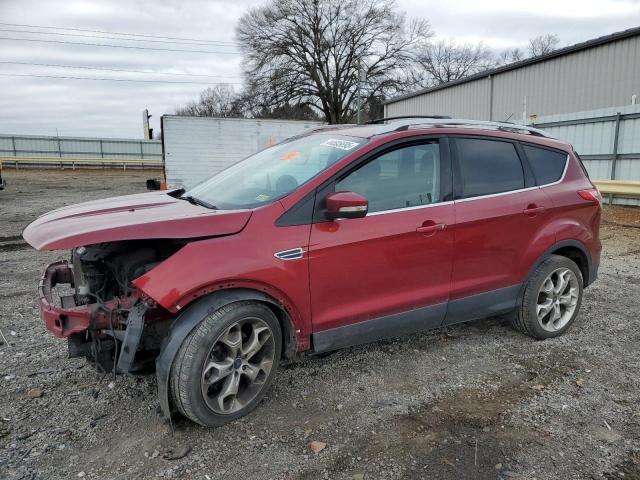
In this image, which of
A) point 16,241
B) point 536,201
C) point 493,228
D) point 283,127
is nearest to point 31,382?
point 493,228

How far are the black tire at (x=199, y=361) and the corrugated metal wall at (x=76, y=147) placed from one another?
40141 mm

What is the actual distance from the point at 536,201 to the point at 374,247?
Result: 1.66 meters

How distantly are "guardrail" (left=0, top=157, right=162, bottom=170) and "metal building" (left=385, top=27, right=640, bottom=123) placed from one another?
26.4 metres

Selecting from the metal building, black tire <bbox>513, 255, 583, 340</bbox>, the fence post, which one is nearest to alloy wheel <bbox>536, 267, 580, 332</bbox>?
black tire <bbox>513, 255, 583, 340</bbox>

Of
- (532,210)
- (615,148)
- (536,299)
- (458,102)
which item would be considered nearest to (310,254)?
(532,210)

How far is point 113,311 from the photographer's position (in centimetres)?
283

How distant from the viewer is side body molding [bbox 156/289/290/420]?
2648 mm

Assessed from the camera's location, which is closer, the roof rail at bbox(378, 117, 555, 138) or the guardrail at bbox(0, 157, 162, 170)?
the roof rail at bbox(378, 117, 555, 138)

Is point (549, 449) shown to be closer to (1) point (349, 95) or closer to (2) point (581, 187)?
(2) point (581, 187)

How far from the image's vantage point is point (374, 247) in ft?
10.3

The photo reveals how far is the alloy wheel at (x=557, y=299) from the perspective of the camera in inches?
162

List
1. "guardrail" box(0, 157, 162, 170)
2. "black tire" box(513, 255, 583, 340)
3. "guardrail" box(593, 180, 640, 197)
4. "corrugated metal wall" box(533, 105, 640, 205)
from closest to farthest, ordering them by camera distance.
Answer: "black tire" box(513, 255, 583, 340)
"guardrail" box(593, 180, 640, 197)
"corrugated metal wall" box(533, 105, 640, 205)
"guardrail" box(0, 157, 162, 170)

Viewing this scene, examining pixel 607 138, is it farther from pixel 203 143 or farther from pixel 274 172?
pixel 274 172

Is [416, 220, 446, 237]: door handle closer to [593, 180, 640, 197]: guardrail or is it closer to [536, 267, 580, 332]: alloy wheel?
[536, 267, 580, 332]: alloy wheel
